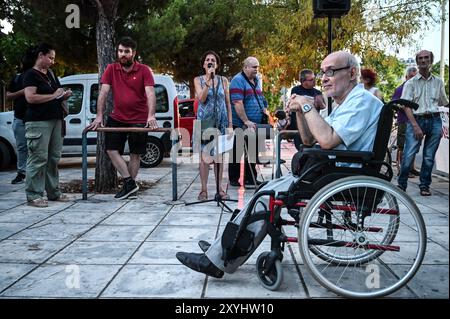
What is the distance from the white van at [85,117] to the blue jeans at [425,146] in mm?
5127

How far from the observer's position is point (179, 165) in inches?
446

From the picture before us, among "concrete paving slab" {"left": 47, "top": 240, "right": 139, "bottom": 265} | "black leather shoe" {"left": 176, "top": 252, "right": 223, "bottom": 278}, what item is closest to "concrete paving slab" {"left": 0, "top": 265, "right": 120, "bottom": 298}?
"concrete paving slab" {"left": 47, "top": 240, "right": 139, "bottom": 265}

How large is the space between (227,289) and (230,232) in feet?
1.18

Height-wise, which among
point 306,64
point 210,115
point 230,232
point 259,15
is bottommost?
point 230,232

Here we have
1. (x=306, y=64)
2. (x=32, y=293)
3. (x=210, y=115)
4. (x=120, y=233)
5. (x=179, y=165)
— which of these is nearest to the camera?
(x=32, y=293)

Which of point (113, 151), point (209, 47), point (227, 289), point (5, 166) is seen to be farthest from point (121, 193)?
point (209, 47)

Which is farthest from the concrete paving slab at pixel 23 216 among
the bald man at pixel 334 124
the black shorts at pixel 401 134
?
the black shorts at pixel 401 134

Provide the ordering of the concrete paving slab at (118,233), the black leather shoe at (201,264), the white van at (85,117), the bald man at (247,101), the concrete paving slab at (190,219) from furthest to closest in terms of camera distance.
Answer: the white van at (85,117) < the bald man at (247,101) < the concrete paving slab at (190,219) < the concrete paving slab at (118,233) < the black leather shoe at (201,264)

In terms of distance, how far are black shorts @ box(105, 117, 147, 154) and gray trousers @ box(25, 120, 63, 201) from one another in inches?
23.1

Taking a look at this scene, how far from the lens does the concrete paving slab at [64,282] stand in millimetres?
3062

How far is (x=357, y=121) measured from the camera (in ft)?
9.93

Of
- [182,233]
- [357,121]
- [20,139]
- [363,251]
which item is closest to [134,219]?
[182,233]

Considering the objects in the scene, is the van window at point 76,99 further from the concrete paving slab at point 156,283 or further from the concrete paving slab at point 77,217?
the concrete paving slab at point 156,283

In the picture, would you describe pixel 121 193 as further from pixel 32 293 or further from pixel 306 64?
pixel 306 64
